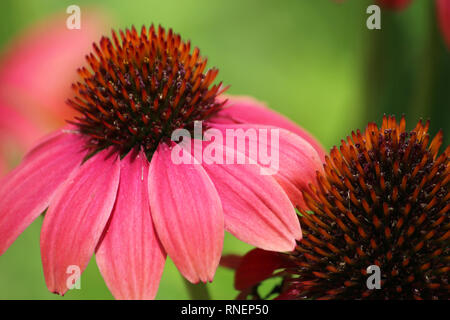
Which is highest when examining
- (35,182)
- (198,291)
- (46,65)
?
(46,65)

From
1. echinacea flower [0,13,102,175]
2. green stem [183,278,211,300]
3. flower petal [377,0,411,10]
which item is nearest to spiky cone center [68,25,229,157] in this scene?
green stem [183,278,211,300]

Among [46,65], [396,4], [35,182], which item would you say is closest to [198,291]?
[35,182]

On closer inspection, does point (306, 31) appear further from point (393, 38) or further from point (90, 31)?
point (90, 31)

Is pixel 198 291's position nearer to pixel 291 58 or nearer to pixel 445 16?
pixel 445 16

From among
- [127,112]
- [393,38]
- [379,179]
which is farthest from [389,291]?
[393,38]

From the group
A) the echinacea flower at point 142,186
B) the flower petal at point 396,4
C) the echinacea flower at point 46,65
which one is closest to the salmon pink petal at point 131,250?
the echinacea flower at point 142,186

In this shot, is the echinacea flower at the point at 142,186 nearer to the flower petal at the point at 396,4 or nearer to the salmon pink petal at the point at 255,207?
the salmon pink petal at the point at 255,207
